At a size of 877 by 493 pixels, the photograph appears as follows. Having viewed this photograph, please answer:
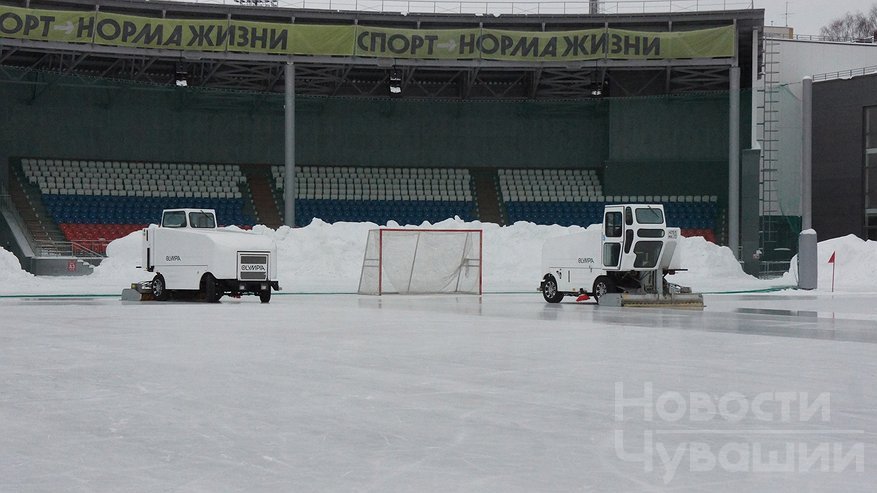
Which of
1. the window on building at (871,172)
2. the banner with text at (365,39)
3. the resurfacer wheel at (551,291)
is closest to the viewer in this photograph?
the resurfacer wheel at (551,291)

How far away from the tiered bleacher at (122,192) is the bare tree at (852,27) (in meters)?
61.0

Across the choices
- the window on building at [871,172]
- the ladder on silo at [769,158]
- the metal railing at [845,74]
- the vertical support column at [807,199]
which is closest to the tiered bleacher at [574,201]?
the ladder on silo at [769,158]

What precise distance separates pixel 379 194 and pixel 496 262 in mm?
14288

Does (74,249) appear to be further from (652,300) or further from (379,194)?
(652,300)

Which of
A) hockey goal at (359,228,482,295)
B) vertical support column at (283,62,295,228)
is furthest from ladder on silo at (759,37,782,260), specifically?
hockey goal at (359,228,482,295)

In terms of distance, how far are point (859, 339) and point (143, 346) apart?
977 centimetres

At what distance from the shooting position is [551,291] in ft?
87.3

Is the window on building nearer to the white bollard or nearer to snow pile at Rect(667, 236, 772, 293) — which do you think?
snow pile at Rect(667, 236, 772, 293)

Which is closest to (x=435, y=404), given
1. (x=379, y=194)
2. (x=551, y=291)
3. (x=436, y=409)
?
(x=436, y=409)

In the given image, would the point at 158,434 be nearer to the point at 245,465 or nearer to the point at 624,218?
the point at 245,465

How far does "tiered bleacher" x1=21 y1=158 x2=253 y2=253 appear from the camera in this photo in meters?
45.9

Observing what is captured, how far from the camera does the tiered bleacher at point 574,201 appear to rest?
5078 centimetres

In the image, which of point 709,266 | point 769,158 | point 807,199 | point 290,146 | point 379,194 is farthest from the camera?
point 379,194

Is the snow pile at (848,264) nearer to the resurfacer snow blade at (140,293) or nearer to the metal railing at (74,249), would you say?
the resurfacer snow blade at (140,293)
